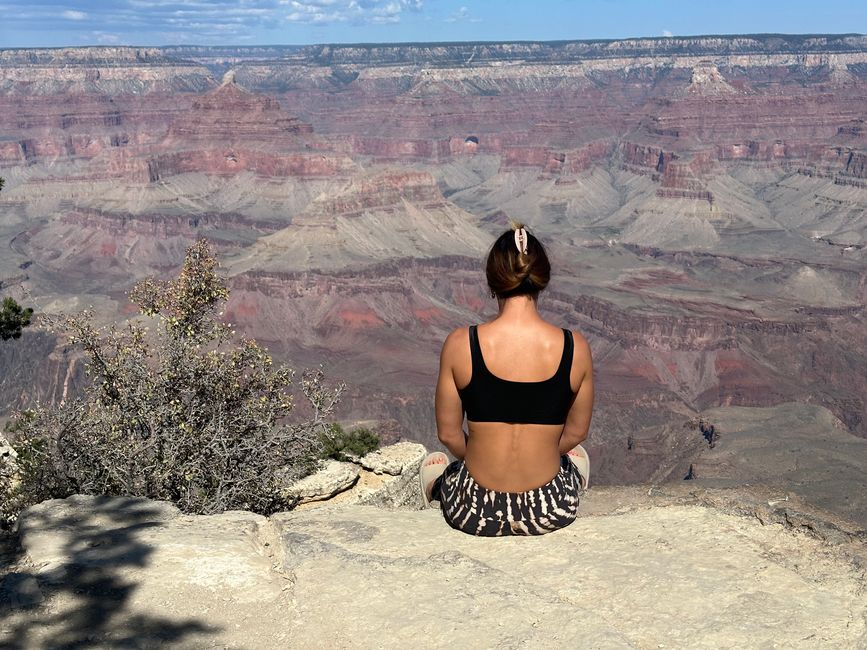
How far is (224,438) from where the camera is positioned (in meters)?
12.6

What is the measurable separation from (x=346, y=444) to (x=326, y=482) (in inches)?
300

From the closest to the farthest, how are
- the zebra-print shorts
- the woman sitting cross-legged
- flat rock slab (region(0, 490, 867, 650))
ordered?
flat rock slab (region(0, 490, 867, 650)) → the woman sitting cross-legged → the zebra-print shorts

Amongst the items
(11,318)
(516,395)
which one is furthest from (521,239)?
(11,318)

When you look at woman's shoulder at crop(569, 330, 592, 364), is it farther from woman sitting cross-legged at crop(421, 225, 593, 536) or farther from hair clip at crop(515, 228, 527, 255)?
hair clip at crop(515, 228, 527, 255)

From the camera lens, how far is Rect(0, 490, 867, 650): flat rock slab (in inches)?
276

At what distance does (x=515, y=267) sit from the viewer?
24.6 ft

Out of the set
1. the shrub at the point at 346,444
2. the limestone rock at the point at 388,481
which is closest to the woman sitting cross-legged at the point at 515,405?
the limestone rock at the point at 388,481

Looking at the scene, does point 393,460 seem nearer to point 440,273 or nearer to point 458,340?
point 458,340

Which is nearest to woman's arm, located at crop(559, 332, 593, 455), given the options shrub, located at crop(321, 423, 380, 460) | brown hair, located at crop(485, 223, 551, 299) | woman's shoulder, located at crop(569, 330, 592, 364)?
woman's shoulder, located at crop(569, 330, 592, 364)

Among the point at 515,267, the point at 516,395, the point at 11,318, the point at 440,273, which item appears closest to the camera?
the point at 515,267

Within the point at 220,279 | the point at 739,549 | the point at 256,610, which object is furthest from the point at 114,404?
the point at 739,549

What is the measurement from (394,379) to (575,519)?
74.6 m

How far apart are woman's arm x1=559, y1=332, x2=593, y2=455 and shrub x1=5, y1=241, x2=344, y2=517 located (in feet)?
17.9

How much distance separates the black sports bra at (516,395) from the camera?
299 inches
